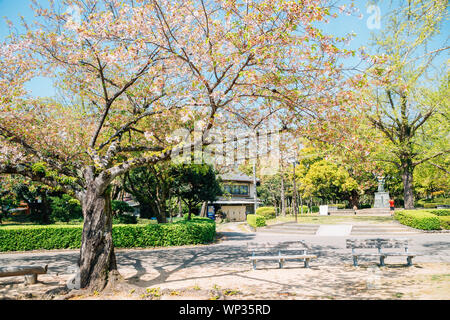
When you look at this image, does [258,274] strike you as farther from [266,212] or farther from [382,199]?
[382,199]

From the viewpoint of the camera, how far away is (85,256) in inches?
262

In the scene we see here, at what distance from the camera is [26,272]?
7.04m

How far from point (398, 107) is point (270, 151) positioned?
16.1 m

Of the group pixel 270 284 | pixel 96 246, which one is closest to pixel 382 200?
pixel 270 284

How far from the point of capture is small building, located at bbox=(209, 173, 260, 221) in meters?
42.8

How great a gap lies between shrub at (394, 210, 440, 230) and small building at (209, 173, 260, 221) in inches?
975

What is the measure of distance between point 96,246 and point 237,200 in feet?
128

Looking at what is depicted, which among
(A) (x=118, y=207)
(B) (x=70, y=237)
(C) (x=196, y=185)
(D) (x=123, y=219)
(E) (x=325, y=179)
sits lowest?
(B) (x=70, y=237)

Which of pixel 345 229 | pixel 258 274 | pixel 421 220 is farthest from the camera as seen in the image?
pixel 345 229

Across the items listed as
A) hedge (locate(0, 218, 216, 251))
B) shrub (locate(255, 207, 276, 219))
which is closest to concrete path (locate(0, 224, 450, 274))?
hedge (locate(0, 218, 216, 251))

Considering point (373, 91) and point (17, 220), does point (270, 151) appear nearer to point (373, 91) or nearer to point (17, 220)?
point (373, 91)

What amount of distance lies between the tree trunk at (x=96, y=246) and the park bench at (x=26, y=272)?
5.12ft

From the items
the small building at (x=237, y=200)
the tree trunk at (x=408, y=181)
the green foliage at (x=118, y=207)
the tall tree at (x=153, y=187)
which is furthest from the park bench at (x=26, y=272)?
the small building at (x=237, y=200)

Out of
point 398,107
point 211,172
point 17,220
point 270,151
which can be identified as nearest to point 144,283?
point 270,151
